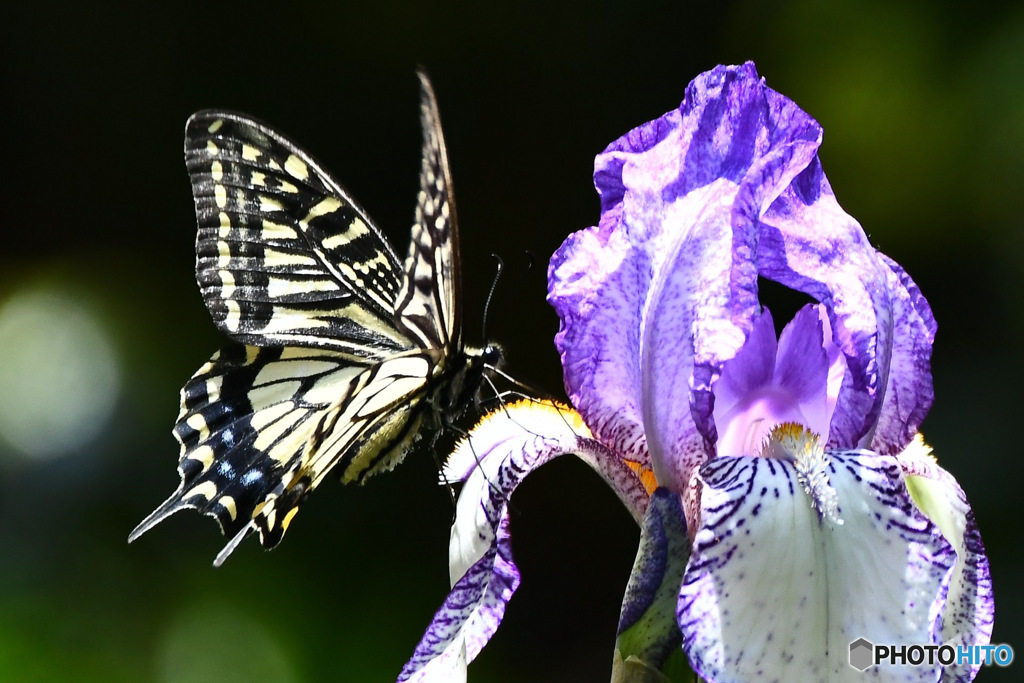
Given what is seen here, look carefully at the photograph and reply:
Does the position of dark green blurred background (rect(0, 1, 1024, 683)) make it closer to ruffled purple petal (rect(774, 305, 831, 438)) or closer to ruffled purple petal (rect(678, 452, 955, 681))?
ruffled purple petal (rect(774, 305, 831, 438))

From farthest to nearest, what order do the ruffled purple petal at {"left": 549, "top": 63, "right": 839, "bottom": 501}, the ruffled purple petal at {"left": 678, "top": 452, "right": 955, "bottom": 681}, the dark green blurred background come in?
1. the dark green blurred background
2. the ruffled purple petal at {"left": 549, "top": 63, "right": 839, "bottom": 501}
3. the ruffled purple petal at {"left": 678, "top": 452, "right": 955, "bottom": 681}

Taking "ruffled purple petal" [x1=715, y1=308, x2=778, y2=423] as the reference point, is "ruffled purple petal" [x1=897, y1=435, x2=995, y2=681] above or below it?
below

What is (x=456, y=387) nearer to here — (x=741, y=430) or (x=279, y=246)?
(x=279, y=246)

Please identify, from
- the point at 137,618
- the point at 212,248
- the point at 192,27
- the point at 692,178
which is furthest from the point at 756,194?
the point at 192,27

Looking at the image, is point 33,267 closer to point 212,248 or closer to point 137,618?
point 137,618


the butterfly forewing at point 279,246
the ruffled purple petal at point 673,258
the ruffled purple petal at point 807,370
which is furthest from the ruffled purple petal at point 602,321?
the butterfly forewing at point 279,246

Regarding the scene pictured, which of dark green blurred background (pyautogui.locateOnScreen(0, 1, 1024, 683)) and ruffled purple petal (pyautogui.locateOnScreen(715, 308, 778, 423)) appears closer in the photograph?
ruffled purple petal (pyautogui.locateOnScreen(715, 308, 778, 423))

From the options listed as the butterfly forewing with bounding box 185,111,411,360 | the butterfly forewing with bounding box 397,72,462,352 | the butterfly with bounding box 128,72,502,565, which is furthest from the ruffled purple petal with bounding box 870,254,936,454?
the butterfly forewing with bounding box 185,111,411,360
